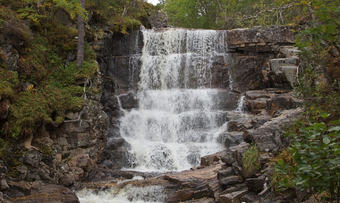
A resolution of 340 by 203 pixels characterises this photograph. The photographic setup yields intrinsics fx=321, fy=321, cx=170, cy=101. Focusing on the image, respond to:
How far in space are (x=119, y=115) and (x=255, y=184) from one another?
10.8 metres

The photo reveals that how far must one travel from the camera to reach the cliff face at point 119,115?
923 centimetres

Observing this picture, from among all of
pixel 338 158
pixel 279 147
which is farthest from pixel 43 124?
pixel 338 158

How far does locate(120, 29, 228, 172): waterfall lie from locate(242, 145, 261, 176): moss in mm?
6637

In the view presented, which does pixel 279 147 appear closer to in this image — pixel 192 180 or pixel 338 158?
pixel 192 180

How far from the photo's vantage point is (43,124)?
11.6 meters

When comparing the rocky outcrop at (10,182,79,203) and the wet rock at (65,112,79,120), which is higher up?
the wet rock at (65,112,79,120)

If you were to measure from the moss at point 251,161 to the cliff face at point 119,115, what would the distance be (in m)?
0.18

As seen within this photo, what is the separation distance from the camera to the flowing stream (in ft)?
47.4

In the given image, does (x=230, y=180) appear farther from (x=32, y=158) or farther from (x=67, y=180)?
(x=32, y=158)

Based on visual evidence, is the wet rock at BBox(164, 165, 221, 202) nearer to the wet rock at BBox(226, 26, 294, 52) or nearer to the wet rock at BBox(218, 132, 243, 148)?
the wet rock at BBox(218, 132, 243, 148)

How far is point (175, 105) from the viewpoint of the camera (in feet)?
56.3

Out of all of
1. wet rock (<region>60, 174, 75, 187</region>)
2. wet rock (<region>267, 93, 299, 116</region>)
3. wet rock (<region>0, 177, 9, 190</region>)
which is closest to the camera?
wet rock (<region>0, 177, 9, 190</region>)

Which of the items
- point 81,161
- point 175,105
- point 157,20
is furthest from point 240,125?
point 157,20

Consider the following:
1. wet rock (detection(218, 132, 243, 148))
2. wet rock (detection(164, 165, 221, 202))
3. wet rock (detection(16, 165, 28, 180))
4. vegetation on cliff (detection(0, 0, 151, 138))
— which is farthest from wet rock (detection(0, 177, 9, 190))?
wet rock (detection(218, 132, 243, 148))
